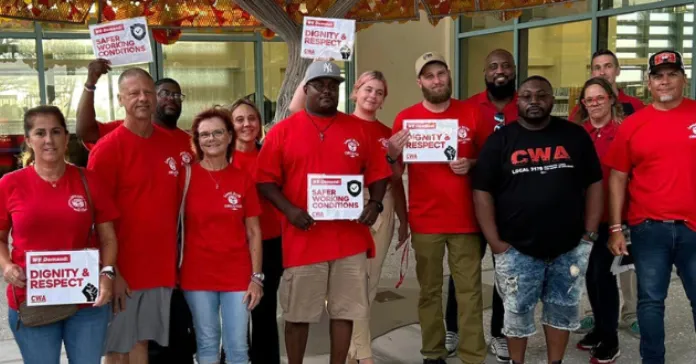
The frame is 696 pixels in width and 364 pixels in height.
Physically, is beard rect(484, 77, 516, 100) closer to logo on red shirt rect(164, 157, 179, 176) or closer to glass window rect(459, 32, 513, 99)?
logo on red shirt rect(164, 157, 179, 176)

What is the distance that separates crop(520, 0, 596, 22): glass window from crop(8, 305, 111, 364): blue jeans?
7.75 m

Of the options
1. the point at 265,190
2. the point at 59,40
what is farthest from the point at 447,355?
the point at 59,40

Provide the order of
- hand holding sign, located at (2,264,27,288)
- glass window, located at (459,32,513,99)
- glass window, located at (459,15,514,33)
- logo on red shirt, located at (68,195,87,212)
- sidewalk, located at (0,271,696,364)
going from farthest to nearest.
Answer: glass window, located at (459,32,513,99), glass window, located at (459,15,514,33), sidewalk, located at (0,271,696,364), logo on red shirt, located at (68,195,87,212), hand holding sign, located at (2,264,27,288)

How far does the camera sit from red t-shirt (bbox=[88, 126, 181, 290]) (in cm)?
→ 322

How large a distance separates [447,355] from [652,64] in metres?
2.23

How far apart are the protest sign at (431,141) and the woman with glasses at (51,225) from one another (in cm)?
181

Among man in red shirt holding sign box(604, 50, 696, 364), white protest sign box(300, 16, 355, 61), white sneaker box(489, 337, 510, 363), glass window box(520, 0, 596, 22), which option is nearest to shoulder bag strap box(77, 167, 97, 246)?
white protest sign box(300, 16, 355, 61)

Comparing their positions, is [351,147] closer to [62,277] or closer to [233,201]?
[233,201]

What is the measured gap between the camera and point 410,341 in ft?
15.8

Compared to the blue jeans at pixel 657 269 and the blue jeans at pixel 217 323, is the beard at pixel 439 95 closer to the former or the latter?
the blue jeans at pixel 657 269

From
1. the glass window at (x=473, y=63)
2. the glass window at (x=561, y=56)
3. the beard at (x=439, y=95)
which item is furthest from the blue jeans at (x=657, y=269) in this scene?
the glass window at (x=473, y=63)

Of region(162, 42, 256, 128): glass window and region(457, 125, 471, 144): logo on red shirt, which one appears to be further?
region(162, 42, 256, 128): glass window

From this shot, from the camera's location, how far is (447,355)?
4289mm

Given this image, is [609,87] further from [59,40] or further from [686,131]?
[59,40]
